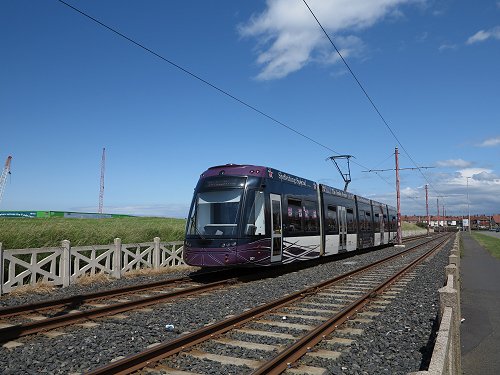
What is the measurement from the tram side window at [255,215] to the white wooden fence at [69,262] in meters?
4.69

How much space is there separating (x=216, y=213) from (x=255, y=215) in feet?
3.99

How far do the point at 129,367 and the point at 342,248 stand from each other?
707 inches

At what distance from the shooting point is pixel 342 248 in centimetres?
2236

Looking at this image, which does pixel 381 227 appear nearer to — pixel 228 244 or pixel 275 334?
pixel 228 244

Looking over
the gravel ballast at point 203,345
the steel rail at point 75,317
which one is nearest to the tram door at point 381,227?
the gravel ballast at point 203,345

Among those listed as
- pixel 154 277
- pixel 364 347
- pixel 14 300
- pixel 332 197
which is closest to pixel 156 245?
pixel 154 277

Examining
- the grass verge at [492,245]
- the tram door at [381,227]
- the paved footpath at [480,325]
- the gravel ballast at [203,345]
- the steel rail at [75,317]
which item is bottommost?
the paved footpath at [480,325]

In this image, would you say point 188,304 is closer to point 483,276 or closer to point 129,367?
point 129,367

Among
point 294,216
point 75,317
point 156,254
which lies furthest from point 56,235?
point 294,216

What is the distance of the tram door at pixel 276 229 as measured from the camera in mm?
14408

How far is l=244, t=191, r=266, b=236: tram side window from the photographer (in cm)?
1346

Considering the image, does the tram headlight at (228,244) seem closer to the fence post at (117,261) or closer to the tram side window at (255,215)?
the tram side window at (255,215)

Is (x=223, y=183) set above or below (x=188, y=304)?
above

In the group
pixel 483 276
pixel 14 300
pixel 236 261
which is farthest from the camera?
pixel 483 276
